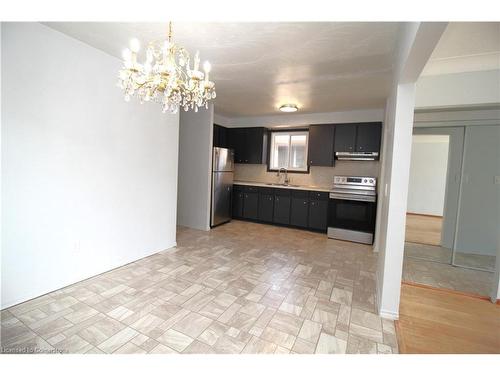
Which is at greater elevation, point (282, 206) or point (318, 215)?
point (282, 206)

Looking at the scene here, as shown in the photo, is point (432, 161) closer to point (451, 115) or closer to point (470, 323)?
point (451, 115)

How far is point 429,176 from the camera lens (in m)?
6.36

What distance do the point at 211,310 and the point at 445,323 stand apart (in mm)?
2033

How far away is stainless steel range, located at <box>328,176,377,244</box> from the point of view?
421 centimetres

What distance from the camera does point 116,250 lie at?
2832 millimetres

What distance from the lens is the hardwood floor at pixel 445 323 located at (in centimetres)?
173

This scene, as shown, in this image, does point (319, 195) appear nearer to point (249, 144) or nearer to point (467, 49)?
point (249, 144)

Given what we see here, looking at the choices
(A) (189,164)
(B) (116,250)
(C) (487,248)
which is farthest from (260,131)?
(C) (487,248)

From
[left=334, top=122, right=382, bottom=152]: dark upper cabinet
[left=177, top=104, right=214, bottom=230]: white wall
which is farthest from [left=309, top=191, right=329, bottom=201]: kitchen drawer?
[left=177, top=104, right=214, bottom=230]: white wall

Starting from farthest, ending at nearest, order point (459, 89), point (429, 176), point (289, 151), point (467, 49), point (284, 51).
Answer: point (429, 176) < point (289, 151) < point (459, 89) < point (284, 51) < point (467, 49)

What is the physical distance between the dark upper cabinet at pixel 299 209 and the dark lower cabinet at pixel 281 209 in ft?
0.30

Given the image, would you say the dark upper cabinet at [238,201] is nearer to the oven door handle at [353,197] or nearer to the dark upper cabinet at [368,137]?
the oven door handle at [353,197]

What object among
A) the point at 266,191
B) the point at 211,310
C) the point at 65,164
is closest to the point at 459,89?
the point at 266,191

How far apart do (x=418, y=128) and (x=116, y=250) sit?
15.2 ft
